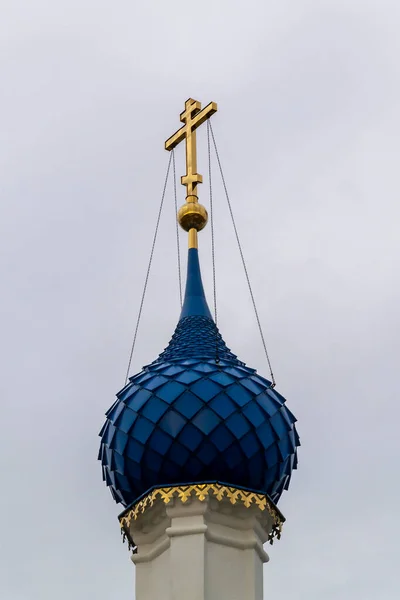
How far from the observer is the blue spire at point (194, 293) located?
18.3 meters

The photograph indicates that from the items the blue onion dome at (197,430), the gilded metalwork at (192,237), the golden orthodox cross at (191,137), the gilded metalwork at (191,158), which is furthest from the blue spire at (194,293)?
the blue onion dome at (197,430)

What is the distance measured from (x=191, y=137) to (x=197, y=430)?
4.43m

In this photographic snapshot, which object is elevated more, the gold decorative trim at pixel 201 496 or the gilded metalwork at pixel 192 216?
the gilded metalwork at pixel 192 216

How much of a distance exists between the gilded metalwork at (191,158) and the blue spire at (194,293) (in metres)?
0.23

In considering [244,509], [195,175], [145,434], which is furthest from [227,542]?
[195,175]

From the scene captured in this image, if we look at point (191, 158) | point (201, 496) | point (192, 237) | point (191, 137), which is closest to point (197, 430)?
point (201, 496)

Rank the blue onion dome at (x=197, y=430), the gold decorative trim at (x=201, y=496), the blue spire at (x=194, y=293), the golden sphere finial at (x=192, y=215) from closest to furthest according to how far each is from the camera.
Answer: the gold decorative trim at (x=201, y=496) → the blue onion dome at (x=197, y=430) → the blue spire at (x=194, y=293) → the golden sphere finial at (x=192, y=215)

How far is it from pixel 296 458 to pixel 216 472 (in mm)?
1289

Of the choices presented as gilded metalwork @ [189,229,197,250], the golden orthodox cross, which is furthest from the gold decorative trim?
the golden orthodox cross

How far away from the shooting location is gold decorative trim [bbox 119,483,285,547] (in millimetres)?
16094

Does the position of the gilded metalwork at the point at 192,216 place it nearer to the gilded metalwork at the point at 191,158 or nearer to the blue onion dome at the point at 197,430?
the gilded metalwork at the point at 191,158

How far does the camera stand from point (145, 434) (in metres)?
16.6

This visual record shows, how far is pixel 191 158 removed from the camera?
1914cm

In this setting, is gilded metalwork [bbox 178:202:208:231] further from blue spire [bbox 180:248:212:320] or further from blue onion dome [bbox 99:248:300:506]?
blue onion dome [bbox 99:248:300:506]
